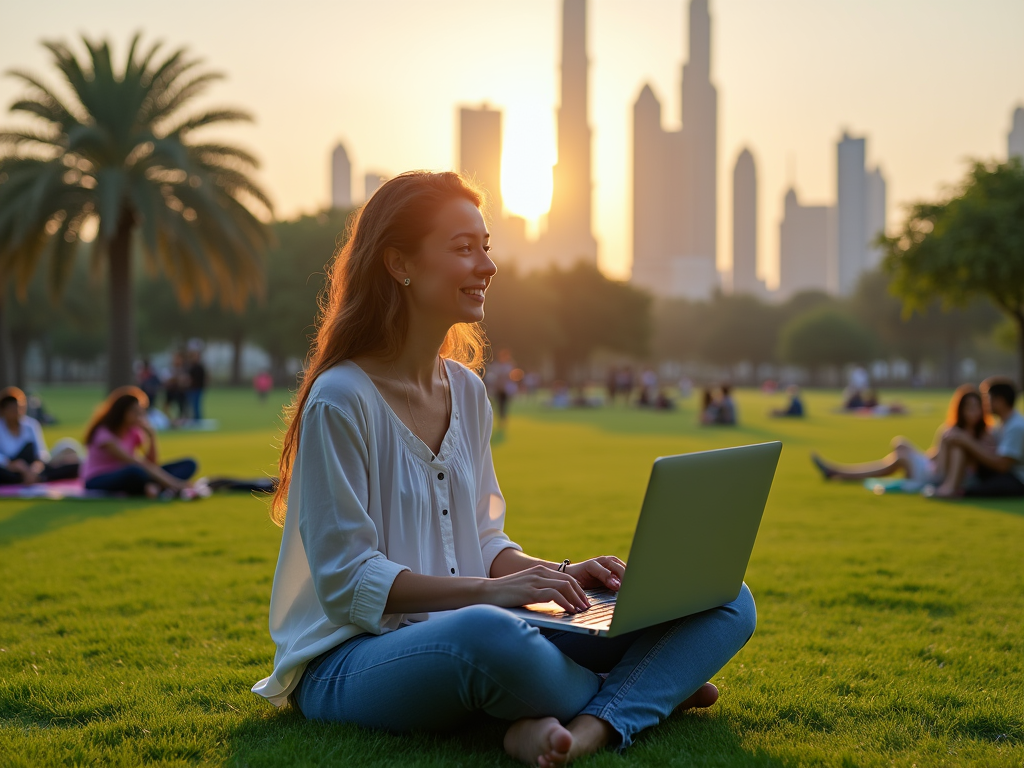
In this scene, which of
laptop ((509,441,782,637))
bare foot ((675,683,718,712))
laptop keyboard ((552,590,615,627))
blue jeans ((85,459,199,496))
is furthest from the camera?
blue jeans ((85,459,199,496))

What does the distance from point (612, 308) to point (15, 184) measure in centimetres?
4852

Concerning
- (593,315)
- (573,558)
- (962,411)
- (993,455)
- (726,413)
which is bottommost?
(726,413)

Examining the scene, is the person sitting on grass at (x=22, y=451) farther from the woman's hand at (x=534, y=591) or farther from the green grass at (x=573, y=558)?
the woman's hand at (x=534, y=591)

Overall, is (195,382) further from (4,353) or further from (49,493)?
(49,493)

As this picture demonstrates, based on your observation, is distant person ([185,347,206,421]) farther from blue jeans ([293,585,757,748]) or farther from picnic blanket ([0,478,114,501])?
blue jeans ([293,585,757,748])

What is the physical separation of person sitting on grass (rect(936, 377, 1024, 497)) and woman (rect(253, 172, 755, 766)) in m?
7.83

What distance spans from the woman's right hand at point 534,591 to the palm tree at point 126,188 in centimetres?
1795

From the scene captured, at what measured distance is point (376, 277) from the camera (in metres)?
3.09

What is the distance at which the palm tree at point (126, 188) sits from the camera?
64.0ft

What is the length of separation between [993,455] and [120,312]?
18303 mm

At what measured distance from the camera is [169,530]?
800cm

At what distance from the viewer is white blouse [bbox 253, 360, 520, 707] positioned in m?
2.77

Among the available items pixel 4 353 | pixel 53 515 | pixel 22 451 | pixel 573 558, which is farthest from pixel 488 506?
pixel 4 353

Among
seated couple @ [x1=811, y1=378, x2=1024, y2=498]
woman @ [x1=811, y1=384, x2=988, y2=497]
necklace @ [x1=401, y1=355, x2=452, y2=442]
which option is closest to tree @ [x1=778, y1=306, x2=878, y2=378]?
woman @ [x1=811, y1=384, x2=988, y2=497]
